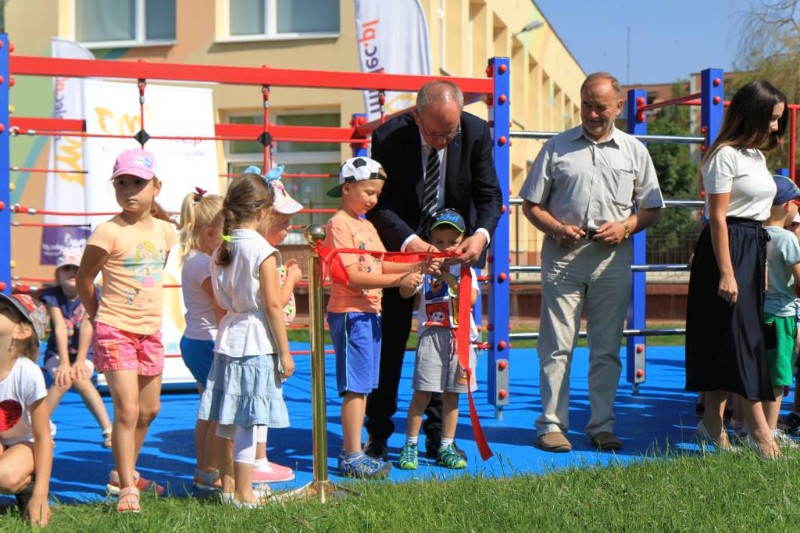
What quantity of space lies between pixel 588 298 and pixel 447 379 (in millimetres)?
1134

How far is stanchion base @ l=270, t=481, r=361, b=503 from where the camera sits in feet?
14.3

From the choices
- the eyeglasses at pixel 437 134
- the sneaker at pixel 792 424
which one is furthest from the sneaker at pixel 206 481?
the sneaker at pixel 792 424

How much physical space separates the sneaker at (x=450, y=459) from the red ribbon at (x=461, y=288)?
0.14 metres

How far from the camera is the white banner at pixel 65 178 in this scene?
11383 millimetres

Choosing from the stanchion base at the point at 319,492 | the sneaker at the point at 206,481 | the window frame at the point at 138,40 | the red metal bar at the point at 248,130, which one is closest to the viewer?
the stanchion base at the point at 319,492

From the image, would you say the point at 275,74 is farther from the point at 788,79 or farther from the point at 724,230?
the point at 788,79

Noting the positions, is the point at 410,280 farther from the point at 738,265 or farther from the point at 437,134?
the point at 738,265

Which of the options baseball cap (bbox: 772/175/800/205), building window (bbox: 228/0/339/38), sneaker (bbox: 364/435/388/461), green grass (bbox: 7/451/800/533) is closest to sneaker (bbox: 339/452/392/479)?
Result: sneaker (bbox: 364/435/388/461)

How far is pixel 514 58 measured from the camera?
27672 mm

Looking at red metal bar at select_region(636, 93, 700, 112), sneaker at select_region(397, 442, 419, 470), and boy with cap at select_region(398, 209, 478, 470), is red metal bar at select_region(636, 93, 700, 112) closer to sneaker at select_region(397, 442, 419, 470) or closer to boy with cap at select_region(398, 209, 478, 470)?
boy with cap at select_region(398, 209, 478, 470)

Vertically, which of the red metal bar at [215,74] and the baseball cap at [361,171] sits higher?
the red metal bar at [215,74]

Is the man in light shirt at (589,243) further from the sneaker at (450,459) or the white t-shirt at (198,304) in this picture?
the white t-shirt at (198,304)

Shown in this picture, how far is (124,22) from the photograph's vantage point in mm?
19031

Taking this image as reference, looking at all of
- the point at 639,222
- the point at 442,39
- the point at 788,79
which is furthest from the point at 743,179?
the point at 788,79
